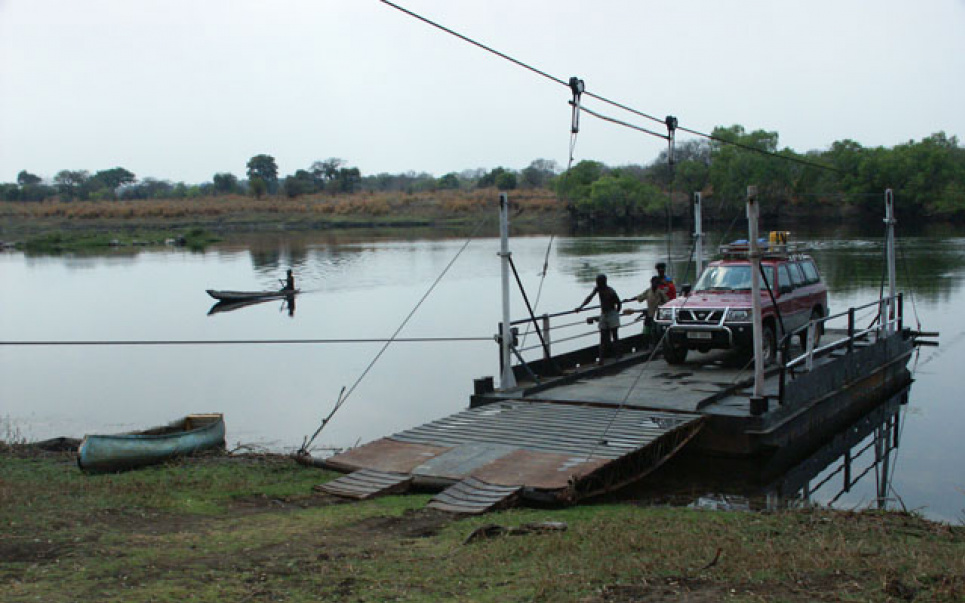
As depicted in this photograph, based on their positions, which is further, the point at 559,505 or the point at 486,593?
the point at 559,505

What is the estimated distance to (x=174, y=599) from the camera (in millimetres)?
6195

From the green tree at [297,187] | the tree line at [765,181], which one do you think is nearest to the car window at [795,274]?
the tree line at [765,181]

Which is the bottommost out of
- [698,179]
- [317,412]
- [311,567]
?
[317,412]

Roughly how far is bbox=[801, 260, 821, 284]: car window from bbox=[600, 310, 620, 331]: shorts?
403 centimetres

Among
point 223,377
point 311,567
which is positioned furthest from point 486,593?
point 223,377

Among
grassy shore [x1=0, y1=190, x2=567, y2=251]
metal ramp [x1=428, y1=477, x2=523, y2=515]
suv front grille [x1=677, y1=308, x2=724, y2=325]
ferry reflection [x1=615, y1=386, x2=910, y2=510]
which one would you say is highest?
grassy shore [x1=0, y1=190, x2=567, y2=251]

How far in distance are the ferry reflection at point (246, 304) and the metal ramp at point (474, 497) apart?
3111 centimetres

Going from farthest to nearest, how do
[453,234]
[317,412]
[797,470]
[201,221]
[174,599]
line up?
[201,221] < [453,234] < [317,412] < [797,470] < [174,599]

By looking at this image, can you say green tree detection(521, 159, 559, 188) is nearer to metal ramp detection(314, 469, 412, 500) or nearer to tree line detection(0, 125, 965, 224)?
tree line detection(0, 125, 965, 224)

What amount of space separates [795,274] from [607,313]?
3.84 metres

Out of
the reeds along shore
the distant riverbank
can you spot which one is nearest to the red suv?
the distant riverbank

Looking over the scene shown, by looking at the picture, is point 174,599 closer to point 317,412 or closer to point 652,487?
point 652,487

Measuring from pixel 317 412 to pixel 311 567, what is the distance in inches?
511

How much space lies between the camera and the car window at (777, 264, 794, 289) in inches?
654
